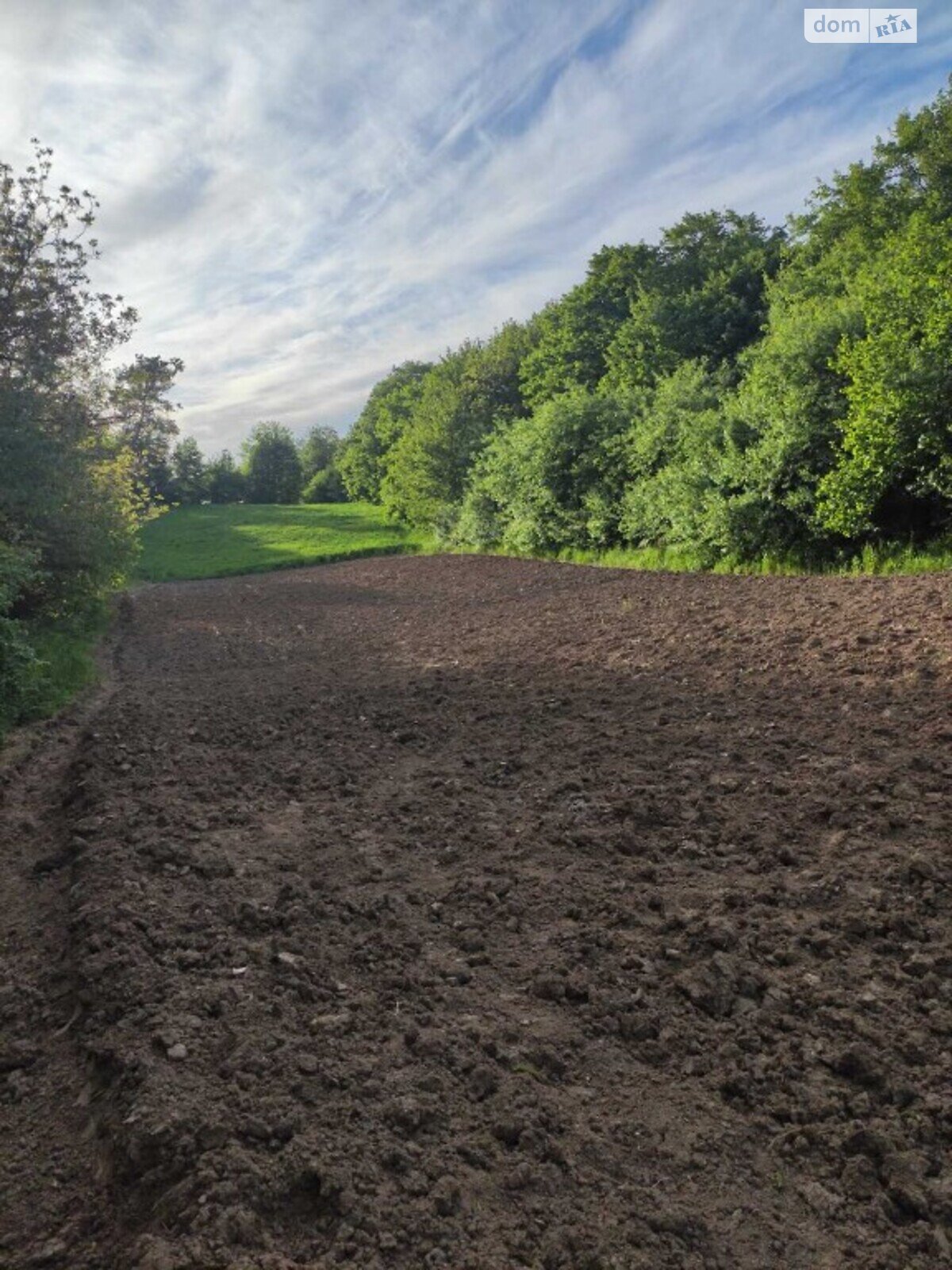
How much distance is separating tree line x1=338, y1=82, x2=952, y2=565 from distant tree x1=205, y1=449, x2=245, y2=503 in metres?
38.0

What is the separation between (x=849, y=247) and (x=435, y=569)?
673 inches

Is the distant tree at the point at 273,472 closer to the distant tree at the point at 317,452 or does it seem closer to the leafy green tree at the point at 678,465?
the distant tree at the point at 317,452

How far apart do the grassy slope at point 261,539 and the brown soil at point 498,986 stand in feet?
89.2

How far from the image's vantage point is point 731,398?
52.1ft

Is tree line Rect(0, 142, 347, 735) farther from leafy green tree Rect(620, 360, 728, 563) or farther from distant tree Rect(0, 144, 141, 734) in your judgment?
leafy green tree Rect(620, 360, 728, 563)

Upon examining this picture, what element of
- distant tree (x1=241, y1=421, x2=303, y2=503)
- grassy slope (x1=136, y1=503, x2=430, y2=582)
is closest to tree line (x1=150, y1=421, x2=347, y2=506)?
distant tree (x1=241, y1=421, x2=303, y2=503)

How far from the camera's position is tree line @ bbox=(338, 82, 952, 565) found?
1280 centimetres

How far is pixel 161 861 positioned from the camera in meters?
5.01

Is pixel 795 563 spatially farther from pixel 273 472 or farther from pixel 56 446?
pixel 273 472

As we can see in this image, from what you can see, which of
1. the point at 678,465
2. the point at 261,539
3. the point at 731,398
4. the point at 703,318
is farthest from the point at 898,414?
the point at 261,539

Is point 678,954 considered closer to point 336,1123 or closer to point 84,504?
point 336,1123

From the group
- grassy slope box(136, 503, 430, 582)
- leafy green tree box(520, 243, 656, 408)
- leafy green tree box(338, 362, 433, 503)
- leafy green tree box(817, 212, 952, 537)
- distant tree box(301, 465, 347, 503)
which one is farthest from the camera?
distant tree box(301, 465, 347, 503)

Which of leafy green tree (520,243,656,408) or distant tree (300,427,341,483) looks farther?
distant tree (300,427,341,483)

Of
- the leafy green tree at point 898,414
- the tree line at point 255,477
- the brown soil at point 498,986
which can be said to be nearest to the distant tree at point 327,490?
the tree line at point 255,477
